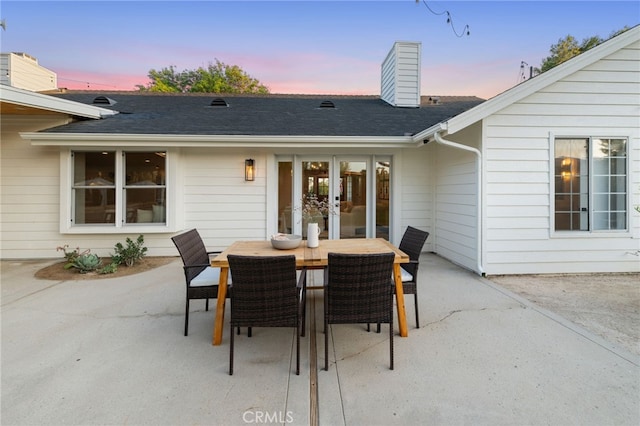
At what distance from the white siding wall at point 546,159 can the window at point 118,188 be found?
614 cm

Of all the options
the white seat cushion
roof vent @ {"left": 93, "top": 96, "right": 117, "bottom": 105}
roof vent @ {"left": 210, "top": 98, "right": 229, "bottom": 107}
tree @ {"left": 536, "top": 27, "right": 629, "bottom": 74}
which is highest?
tree @ {"left": 536, "top": 27, "right": 629, "bottom": 74}

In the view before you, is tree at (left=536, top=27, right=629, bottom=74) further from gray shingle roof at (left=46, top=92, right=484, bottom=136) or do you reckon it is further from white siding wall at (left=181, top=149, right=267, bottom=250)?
white siding wall at (left=181, top=149, right=267, bottom=250)

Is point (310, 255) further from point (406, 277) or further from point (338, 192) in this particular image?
point (338, 192)

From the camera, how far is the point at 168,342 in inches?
103

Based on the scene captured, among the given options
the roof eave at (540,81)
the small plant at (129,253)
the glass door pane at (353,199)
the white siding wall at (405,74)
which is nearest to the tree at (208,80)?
the white siding wall at (405,74)

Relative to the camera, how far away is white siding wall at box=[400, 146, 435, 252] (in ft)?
21.1

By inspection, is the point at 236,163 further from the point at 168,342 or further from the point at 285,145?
the point at 168,342

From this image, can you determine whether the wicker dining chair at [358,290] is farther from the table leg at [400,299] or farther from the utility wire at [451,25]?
the utility wire at [451,25]

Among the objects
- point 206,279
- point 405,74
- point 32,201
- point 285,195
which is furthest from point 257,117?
point 206,279

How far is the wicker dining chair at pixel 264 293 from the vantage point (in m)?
2.08

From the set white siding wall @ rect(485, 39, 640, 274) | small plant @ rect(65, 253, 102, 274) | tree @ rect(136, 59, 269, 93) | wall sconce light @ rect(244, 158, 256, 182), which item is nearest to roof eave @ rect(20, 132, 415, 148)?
wall sconce light @ rect(244, 158, 256, 182)

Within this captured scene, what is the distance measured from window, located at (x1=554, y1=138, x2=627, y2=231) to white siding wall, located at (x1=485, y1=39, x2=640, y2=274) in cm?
13

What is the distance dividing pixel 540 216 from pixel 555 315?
6.75 feet

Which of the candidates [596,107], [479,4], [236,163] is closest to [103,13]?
[236,163]
